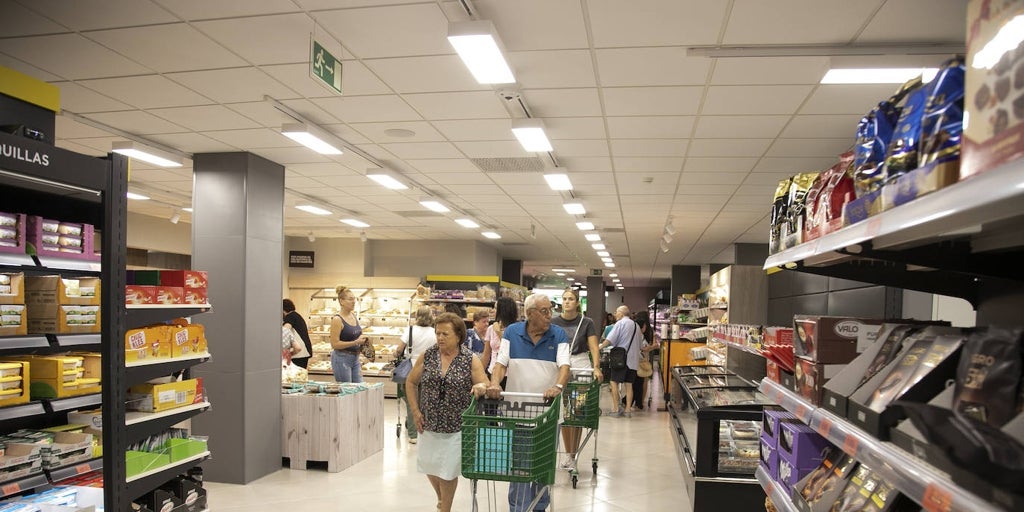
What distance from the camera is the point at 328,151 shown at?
618cm

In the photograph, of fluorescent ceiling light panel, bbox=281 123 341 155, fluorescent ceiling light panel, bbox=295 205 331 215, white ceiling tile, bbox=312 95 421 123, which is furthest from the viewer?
fluorescent ceiling light panel, bbox=295 205 331 215

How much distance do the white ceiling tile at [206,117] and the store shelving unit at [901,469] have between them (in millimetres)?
4942

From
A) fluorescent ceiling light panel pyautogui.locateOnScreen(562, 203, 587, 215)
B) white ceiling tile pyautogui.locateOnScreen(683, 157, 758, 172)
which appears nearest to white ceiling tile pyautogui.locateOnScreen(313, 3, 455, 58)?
white ceiling tile pyautogui.locateOnScreen(683, 157, 758, 172)

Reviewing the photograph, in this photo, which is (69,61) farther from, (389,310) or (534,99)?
(389,310)

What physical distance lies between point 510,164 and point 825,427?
557 centimetres

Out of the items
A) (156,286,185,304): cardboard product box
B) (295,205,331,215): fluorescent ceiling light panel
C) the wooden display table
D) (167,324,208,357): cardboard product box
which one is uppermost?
(295,205,331,215): fluorescent ceiling light panel

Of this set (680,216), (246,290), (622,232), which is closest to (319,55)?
(246,290)

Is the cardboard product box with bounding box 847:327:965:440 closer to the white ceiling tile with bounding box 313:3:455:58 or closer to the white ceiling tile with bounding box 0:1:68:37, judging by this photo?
the white ceiling tile with bounding box 313:3:455:58

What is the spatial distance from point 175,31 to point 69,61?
3.52ft

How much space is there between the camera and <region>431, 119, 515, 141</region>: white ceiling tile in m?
5.46

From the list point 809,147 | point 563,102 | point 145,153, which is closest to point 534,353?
point 563,102

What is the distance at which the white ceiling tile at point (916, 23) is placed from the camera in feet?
10.3

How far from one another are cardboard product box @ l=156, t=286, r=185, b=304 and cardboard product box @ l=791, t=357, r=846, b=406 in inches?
142

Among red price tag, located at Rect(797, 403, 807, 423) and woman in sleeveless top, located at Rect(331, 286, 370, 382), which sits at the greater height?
red price tag, located at Rect(797, 403, 807, 423)
